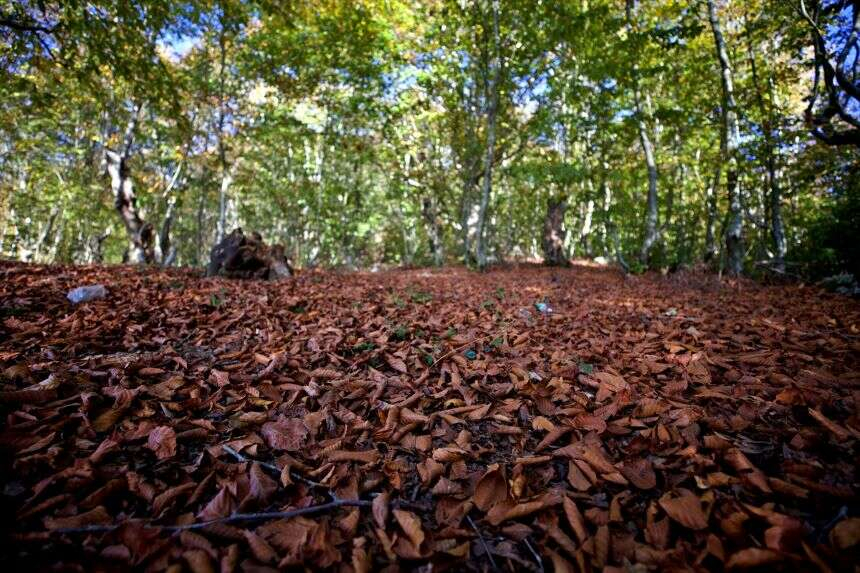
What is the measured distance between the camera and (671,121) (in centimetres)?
882

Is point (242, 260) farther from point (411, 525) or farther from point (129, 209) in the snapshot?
point (411, 525)

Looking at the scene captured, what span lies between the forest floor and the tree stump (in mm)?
2913

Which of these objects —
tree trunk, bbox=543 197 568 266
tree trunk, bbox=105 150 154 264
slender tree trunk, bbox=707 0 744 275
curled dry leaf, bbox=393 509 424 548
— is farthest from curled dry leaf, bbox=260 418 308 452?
tree trunk, bbox=543 197 568 266

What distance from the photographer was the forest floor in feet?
4.65

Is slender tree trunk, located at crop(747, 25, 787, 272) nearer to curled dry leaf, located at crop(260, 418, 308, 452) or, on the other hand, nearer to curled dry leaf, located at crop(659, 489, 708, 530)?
curled dry leaf, located at crop(659, 489, 708, 530)

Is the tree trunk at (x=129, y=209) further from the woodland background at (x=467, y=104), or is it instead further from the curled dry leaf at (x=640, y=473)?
the curled dry leaf at (x=640, y=473)

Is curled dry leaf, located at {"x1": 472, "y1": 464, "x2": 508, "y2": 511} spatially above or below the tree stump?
below

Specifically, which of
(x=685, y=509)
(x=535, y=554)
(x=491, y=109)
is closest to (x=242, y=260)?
(x=535, y=554)

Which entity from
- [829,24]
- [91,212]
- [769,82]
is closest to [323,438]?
[829,24]

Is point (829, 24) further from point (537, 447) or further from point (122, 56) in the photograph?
point (122, 56)

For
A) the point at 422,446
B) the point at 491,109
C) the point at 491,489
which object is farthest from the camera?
the point at 491,109

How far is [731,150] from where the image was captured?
294 inches

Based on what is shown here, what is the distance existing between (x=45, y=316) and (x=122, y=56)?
10.6ft

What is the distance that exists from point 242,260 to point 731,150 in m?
9.49
